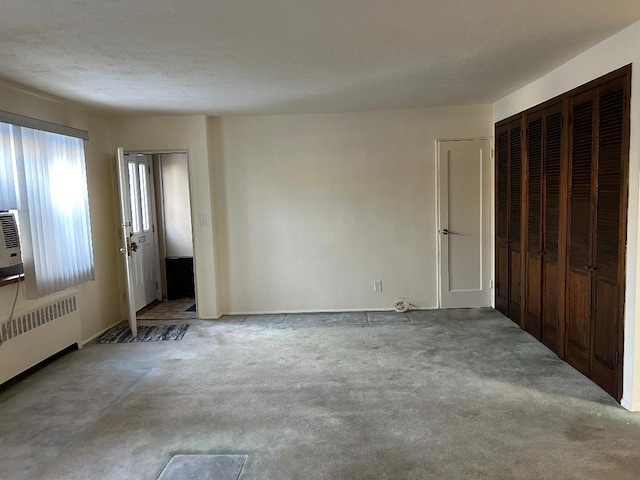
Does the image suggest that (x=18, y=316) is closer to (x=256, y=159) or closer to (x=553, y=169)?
(x=256, y=159)

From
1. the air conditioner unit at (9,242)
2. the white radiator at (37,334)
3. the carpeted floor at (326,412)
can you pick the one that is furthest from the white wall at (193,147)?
the air conditioner unit at (9,242)

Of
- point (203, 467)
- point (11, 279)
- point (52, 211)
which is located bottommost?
point (203, 467)

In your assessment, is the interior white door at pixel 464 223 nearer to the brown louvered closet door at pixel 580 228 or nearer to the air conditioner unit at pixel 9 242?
the brown louvered closet door at pixel 580 228

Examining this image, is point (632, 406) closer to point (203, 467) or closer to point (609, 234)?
point (609, 234)

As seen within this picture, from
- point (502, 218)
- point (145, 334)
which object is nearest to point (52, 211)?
point (145, 334)

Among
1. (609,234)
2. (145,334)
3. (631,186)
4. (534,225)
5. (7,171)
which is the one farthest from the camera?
(145,334)

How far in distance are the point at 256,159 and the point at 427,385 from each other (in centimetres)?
319

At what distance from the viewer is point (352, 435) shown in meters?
2.67

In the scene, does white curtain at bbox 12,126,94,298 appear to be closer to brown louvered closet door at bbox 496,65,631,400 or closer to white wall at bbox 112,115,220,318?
white wall at bbox 112,115,220,318

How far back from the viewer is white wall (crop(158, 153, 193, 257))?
21.2 ft

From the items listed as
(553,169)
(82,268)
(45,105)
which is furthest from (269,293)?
(553,169)

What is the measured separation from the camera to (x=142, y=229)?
6.15 metres

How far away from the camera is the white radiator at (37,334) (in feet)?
11.4

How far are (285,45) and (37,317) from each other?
2973 mm
